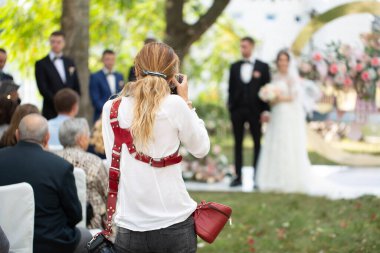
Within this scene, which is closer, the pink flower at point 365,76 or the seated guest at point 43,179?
the seated guest at point 43,179

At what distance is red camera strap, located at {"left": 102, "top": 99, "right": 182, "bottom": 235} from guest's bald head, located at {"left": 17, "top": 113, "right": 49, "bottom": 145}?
46.5 inches

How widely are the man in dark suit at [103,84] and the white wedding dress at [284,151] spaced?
227 cm

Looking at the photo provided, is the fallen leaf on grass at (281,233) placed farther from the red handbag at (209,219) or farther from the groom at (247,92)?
the red handbag at (209,219)

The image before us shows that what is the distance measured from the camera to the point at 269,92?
10688mm

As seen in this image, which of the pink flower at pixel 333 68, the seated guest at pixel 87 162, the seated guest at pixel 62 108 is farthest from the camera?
the pink flower at pixel 333 68

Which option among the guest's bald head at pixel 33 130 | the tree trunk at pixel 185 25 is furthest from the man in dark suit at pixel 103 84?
the guest's bald head at pixel 33 130

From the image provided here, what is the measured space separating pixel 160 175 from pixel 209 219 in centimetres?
33

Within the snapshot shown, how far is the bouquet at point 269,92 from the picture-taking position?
10688mm

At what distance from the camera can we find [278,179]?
11.2 m

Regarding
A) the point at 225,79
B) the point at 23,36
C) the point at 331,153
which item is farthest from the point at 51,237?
the point at 225,79

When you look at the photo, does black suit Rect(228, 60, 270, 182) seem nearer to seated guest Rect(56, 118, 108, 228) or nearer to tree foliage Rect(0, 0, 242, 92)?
tree foliage Rect(0, 0, 242, 92)

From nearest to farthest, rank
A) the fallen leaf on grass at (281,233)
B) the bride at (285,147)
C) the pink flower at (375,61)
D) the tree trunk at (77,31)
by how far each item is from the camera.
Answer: the fallen leaf on grass at (281,233)
the tree trunk at (77,31)
the bride at (285,147)
the pink flower at (375,61)

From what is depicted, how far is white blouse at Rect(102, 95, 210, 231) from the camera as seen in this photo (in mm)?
3586

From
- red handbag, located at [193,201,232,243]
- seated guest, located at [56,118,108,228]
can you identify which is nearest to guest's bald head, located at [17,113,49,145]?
seated guest, located at [56,118,108,228]
